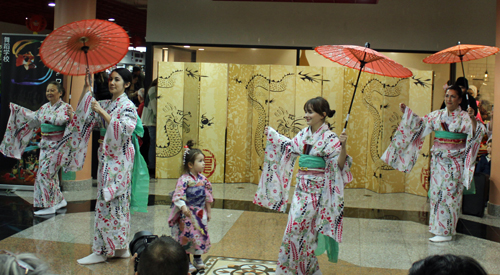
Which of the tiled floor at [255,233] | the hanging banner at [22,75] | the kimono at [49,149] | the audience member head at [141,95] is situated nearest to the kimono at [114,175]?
the tiled floor at [255,233]

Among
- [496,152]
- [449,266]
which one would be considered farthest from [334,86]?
[449,266]

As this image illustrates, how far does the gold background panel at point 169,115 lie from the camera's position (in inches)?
310

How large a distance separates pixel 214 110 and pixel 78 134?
388 centimetres

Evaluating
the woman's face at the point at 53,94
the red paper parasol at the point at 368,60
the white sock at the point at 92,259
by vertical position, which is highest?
the red paper parasol at the point at 368,60

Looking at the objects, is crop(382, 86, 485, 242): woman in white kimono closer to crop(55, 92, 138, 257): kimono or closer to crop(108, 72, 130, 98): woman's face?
crop(55, 92, 138, 257): kimono

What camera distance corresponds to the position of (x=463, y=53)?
16.4 feet

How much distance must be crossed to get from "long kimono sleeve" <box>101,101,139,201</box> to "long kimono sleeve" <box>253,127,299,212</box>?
115 cm

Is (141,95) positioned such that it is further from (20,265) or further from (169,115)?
(20,265)

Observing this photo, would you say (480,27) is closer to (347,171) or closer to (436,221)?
(436,221)

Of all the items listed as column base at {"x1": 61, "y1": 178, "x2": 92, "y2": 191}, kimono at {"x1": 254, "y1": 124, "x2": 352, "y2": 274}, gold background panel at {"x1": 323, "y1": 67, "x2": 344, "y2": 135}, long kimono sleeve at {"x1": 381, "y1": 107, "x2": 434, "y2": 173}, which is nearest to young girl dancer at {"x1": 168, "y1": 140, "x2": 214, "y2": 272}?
kimono at {"x1": 254, "y1": 124, "x2": 352, "y2": 274}

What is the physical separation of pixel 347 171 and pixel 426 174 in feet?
14.4

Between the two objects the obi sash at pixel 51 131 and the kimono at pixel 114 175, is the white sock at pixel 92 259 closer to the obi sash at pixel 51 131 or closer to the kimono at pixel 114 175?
the kimono at pixel 114 175

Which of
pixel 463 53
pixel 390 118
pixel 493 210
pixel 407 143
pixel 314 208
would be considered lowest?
pixel 493 210

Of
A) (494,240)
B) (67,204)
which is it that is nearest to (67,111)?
(67,204)
